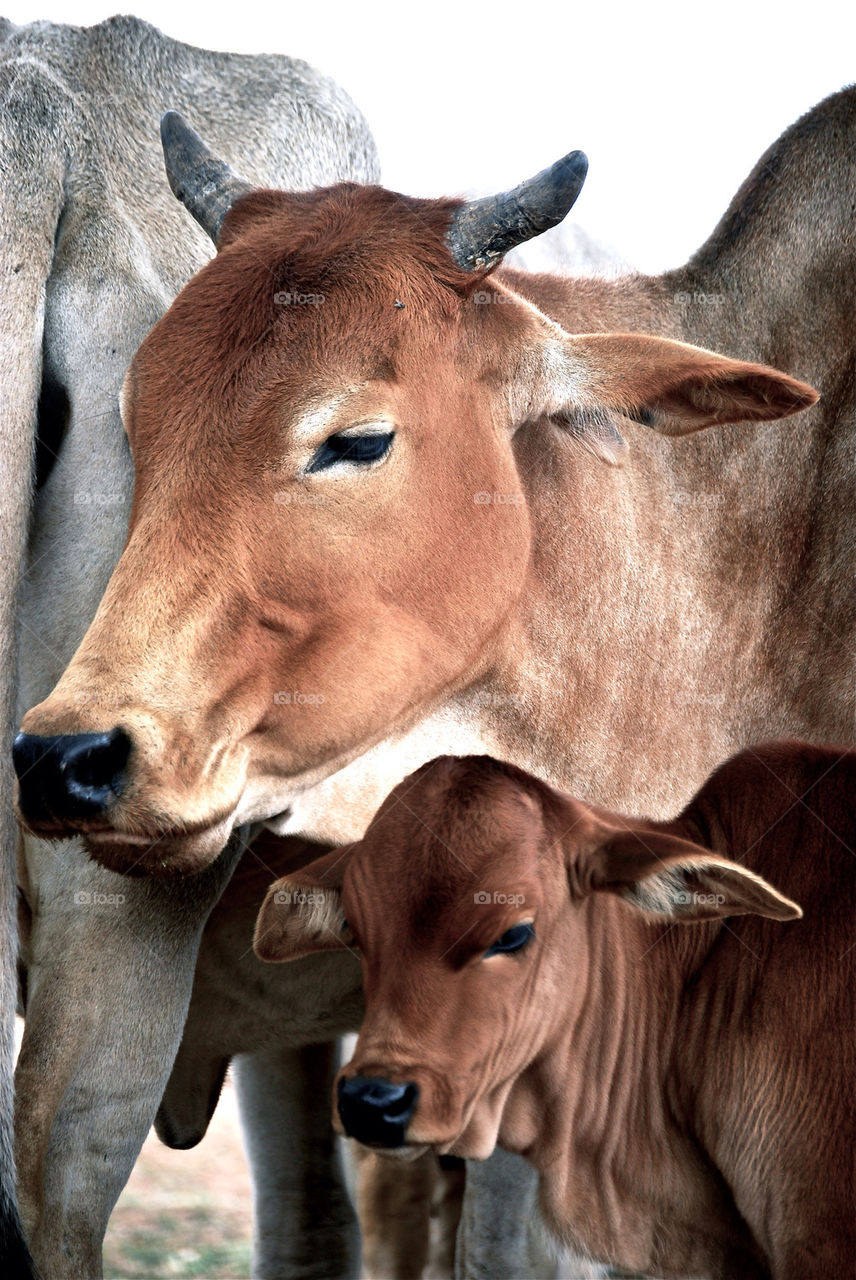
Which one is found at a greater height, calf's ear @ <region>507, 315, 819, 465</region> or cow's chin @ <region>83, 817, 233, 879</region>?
calf's ear @ <region>507, 315, 819, 465</region>

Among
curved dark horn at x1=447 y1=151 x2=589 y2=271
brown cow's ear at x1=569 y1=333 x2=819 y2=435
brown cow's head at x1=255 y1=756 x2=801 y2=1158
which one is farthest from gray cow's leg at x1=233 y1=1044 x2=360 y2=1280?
curved dark horn at x1=447 y1=151 x2=589 y2=271

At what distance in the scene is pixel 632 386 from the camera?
358 cm

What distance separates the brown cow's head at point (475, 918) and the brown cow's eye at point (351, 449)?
663 mm

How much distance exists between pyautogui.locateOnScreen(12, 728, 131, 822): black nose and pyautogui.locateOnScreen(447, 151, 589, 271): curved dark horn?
4.40ft

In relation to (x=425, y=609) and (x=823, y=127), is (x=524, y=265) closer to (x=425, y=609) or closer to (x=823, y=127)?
(x=823, y=127)

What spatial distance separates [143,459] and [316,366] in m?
0.44

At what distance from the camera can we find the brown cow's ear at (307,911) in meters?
3.15

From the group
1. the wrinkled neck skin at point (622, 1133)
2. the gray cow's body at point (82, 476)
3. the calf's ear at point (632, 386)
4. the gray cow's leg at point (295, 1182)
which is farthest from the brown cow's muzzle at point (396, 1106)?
the gray cow's leg at point (295, 1182)

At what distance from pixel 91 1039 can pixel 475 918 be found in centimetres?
120

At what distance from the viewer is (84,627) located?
12.6 feet

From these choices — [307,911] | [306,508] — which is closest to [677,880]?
[307,911]

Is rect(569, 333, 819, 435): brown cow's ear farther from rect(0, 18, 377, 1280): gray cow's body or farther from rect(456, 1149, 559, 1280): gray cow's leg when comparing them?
rect(456, 1149, 559, 1280): gray cow's leg

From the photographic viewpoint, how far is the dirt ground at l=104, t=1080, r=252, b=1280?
6.11 meters

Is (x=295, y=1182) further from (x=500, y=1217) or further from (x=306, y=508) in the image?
(x=306, y=508)
